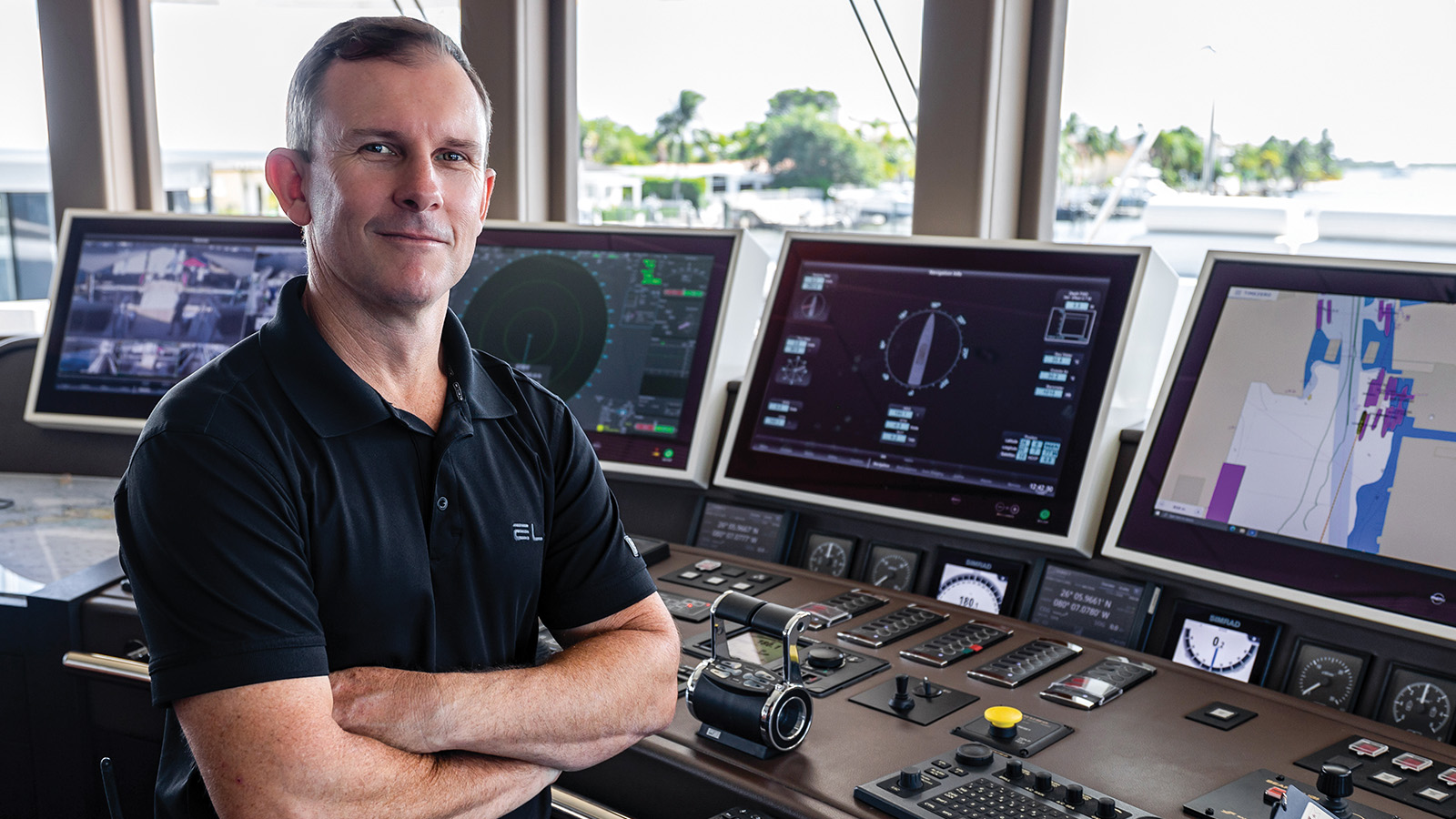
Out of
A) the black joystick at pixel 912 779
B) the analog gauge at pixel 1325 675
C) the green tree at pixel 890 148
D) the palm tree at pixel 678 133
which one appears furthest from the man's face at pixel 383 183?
the palm tree at pixel 678 133

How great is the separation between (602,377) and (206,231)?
4.01 ft

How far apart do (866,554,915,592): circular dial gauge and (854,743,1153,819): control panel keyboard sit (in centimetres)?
66

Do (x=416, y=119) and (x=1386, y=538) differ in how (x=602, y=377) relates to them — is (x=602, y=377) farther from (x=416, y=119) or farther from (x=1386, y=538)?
(x=1386, y=538)

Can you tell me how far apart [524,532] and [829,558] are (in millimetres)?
853

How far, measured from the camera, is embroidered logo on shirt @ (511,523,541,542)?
4.44 feet

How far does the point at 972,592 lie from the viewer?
75.6 inches

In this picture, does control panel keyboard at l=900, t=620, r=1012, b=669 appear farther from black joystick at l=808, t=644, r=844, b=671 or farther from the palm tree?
the palm tree

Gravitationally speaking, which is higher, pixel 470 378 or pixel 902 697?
pixel 470 378

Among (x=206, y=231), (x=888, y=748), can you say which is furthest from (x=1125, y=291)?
(x=206, y=231)

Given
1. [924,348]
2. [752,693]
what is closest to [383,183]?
[752,693]

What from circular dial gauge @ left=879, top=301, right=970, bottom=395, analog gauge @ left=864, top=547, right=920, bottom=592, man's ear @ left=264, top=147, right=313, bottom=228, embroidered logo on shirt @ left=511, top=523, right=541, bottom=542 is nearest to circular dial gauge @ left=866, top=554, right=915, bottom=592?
analog gauge @ left=864, top=547, right=920, bottom=592

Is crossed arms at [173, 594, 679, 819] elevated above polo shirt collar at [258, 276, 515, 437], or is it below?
below

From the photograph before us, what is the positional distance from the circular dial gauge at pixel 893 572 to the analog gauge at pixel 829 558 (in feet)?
0.18

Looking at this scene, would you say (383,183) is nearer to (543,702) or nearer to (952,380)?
(543,702)
